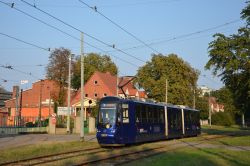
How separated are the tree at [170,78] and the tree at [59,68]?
1532cm

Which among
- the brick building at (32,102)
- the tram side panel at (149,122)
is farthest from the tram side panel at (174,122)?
the brick building at (32,102)

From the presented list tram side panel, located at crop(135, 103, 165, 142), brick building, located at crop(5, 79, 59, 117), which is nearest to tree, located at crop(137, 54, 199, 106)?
brick building, located at crop(5, 79, 59, 117)

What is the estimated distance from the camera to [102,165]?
646 inches

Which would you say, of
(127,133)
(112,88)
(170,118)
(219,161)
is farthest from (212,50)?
(112,88)

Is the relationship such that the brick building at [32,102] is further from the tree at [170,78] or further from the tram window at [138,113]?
the tram window at [138,113]

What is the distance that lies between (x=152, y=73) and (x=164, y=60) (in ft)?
11.1

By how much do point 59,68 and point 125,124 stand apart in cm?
4173

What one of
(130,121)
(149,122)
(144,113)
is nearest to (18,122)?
(149,122)

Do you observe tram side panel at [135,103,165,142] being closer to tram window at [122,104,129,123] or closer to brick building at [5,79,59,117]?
tram window at [122,104,129,123]

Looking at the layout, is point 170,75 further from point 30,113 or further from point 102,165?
point 102,165

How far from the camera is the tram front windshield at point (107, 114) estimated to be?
25.1m

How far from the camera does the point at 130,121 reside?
2609cm

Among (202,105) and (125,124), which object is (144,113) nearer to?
(125,124)

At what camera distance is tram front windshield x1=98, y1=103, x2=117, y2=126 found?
82.5 feet
